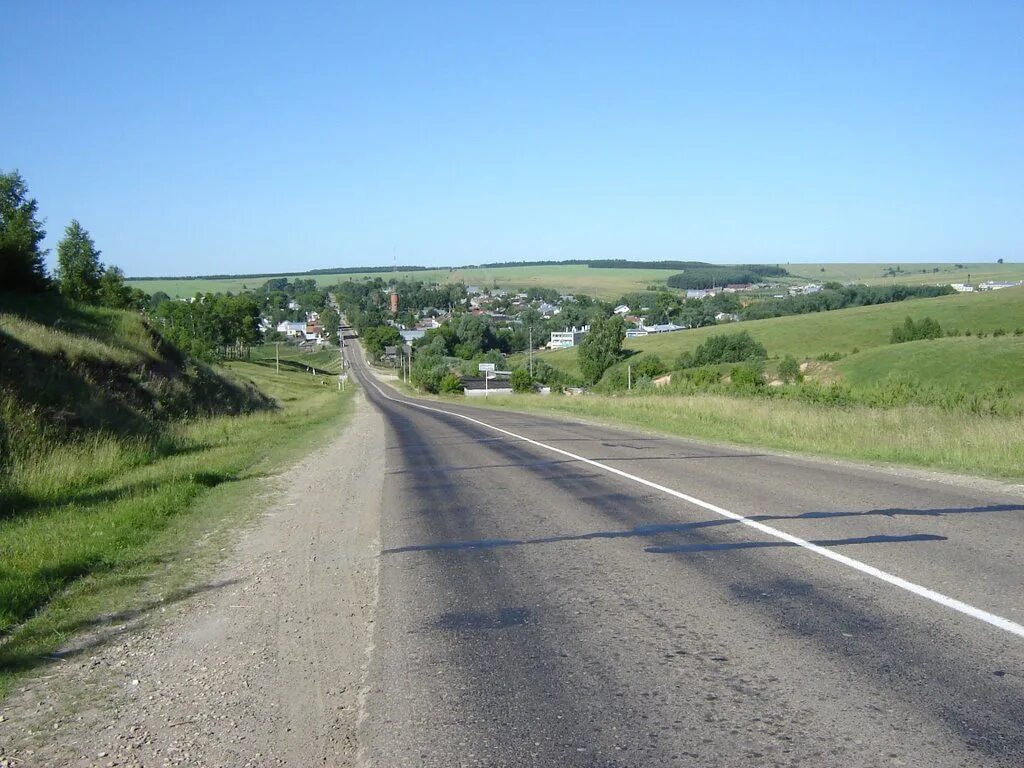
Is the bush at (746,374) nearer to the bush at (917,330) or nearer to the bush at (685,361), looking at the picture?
the bush at (685,361)

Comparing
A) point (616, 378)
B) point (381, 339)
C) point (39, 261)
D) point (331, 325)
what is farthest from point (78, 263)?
point (331, 325)

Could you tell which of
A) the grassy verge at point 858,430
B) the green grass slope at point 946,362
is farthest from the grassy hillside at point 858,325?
the grassy verge at point 858,430

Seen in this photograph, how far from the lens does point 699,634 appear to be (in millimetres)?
6059

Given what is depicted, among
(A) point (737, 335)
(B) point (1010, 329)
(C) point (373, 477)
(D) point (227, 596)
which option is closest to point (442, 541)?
(D) point (227, 596)

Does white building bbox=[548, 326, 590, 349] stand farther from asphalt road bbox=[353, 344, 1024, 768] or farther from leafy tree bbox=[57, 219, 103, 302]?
asphalt road bbox=[353, 344, 1024, 768]

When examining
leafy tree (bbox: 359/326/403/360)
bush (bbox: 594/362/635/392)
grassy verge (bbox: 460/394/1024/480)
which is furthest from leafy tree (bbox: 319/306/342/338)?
grassy verge (bbox: 460/394/1024/480)

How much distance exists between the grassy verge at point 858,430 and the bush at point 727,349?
58807 millimetres

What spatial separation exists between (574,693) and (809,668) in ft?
4.67

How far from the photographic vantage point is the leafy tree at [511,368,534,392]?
3259 inches

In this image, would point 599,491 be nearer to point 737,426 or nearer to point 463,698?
point 463,698

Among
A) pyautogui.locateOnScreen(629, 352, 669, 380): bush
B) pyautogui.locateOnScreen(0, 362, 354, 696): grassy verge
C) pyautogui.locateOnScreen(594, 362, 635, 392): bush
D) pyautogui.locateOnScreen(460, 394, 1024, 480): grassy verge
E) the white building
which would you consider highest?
pyautogui.locateOnScreen(0, 362, 354, 696): grassy verge

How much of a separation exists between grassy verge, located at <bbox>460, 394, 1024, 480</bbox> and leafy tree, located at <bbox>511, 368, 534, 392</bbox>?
49.1 meters

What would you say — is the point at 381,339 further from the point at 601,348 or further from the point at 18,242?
the point at 18,242

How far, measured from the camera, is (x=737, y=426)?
82.1ft
